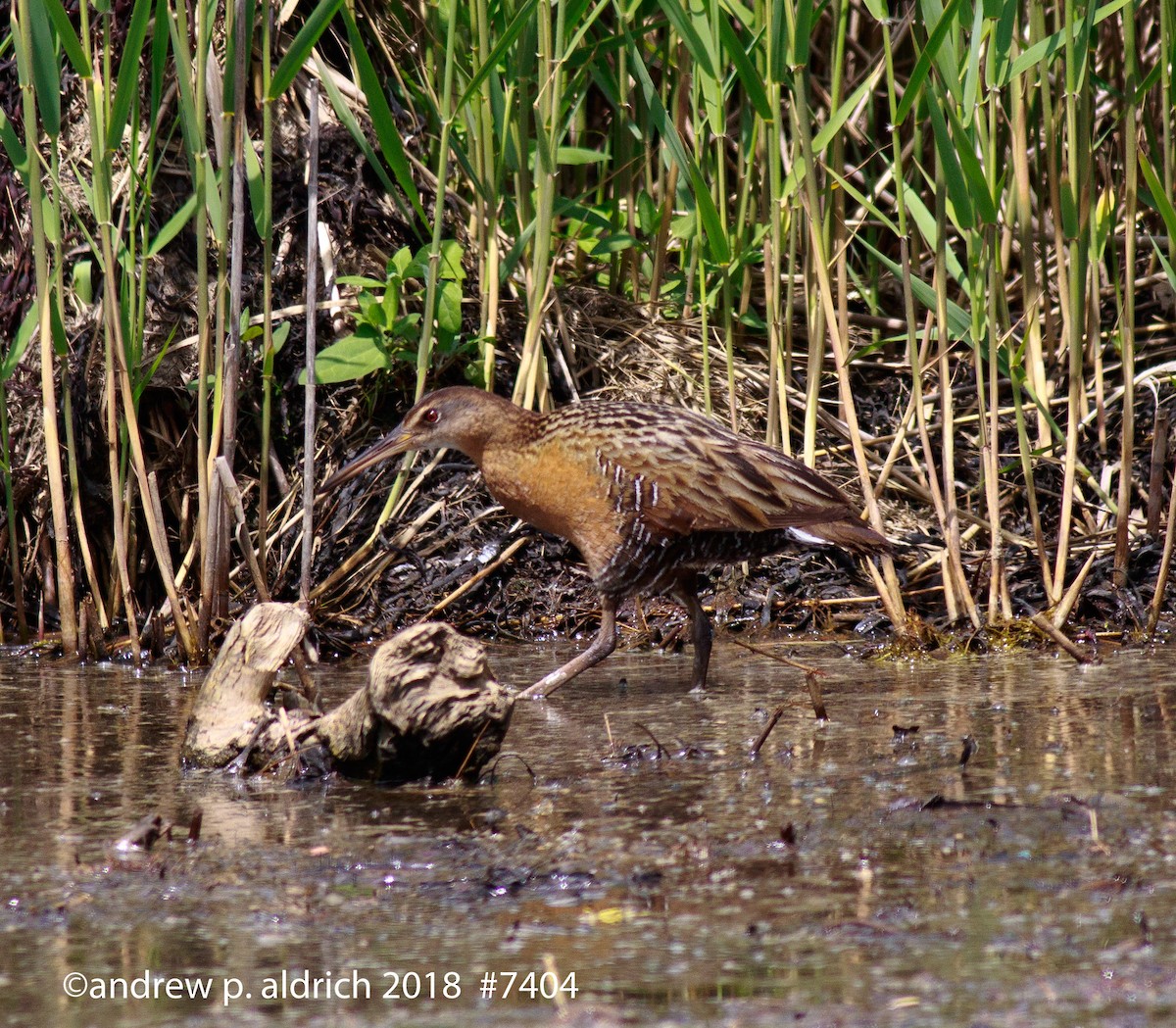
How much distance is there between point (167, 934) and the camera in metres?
2.56

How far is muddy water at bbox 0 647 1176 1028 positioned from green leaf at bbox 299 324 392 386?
6.37ft

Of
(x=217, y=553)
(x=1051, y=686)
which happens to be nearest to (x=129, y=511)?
(x=217, y=553)

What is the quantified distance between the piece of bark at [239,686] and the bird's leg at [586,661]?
3.65 feet

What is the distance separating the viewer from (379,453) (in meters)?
5.64

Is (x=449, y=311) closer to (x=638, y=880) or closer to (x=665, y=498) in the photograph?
(x=665, y=498)

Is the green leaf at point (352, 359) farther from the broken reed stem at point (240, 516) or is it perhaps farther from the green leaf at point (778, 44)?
the green leaf at point (778, 44)

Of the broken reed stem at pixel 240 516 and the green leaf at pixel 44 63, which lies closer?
the green leaf at pixel 44 63

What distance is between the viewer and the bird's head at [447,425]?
5398mm

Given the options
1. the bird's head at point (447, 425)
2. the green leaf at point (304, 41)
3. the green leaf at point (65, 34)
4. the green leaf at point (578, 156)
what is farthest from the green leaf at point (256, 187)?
the green leaf at point (578, 156)

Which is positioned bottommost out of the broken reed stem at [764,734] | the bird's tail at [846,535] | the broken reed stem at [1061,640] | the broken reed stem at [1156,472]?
the broken reed stem at [764,734]

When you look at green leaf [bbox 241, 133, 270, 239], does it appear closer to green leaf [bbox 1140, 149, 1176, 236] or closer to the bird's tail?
the bird's tail

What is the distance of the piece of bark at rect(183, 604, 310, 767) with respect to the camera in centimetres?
380

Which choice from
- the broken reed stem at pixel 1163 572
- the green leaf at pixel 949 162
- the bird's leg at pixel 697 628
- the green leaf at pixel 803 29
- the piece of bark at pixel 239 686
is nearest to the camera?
the piece of bark at pixel 239 686

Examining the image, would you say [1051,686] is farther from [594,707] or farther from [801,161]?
[801,161]
